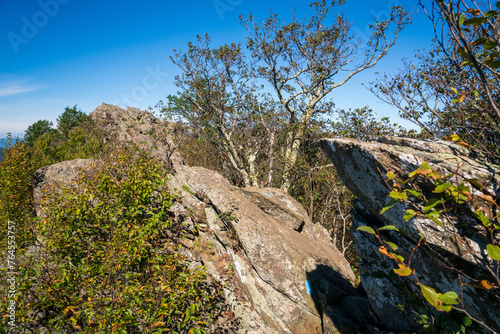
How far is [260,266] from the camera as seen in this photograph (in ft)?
26.7

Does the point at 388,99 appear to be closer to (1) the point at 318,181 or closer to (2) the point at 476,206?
(2) the point at 476,206

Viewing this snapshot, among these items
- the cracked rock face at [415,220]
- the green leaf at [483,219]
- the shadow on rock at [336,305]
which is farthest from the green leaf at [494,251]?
the shadow on rock at [336,305]

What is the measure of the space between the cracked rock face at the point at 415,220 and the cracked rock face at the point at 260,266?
1.83 meters

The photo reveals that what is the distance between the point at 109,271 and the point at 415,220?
5.94m

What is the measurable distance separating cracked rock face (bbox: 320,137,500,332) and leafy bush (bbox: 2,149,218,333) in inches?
167

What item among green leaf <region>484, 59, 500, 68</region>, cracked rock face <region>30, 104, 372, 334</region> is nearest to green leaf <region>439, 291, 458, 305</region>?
green leaf <region>484, 59, 500, 68</region>

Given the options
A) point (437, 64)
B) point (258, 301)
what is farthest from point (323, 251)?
point (437, 64)

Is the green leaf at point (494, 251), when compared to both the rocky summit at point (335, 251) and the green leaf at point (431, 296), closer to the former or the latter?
the green leaf at point (431, 296)

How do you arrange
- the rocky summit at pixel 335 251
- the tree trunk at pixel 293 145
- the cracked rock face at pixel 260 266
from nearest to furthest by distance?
the rocky summit at pixel 335 251 < the cracked rock face at pixel 260 266 < the tree trunk at pixel 293 145

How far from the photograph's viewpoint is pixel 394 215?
4598 mm

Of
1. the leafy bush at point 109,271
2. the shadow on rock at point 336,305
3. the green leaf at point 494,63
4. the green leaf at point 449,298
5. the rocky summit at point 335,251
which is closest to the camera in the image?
the green leaf at point 449,298

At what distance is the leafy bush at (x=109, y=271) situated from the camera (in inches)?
183

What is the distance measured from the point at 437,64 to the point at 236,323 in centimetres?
1187

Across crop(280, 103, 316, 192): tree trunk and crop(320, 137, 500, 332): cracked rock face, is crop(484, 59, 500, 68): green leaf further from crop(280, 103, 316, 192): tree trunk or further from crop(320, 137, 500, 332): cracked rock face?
crop(280, 103, 316, 192): tree trunk
